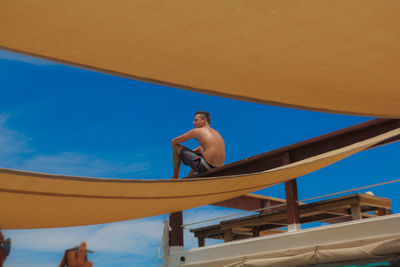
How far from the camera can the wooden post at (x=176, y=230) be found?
215 inches

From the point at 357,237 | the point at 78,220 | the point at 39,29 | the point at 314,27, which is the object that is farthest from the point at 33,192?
the point at 357,237

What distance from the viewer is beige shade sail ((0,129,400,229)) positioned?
3.01m

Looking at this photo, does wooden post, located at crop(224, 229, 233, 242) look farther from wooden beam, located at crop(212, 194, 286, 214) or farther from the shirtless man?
the shirtless man

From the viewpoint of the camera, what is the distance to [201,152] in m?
5.26

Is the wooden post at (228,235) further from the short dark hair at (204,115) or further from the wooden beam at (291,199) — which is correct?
the short dark hair at (204,115)

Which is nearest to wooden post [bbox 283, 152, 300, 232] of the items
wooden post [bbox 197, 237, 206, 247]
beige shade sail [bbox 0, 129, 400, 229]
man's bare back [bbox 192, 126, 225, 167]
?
beige shade sail [bbox 0, 129, 400, 229]

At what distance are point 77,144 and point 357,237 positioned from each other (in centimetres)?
4711

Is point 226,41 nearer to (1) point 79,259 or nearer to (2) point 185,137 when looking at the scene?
(1) point 79,259

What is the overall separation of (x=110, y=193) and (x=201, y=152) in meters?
2.00

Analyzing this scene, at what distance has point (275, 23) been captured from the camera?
165 cm

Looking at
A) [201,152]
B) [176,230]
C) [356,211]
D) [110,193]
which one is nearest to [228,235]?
[176,230]

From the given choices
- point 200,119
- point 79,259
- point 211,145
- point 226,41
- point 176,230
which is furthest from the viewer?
point 200,119

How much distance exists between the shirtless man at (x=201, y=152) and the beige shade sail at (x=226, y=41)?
2897 mm

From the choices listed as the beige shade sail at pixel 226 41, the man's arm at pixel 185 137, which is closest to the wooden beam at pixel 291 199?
the man's arm at pixel 185 137
